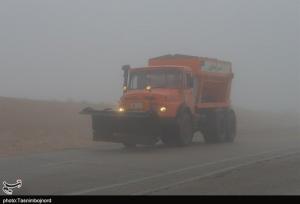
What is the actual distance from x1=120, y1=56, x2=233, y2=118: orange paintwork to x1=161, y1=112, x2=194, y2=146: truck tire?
0.44 metres

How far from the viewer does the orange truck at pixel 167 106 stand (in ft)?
Result: 72.6

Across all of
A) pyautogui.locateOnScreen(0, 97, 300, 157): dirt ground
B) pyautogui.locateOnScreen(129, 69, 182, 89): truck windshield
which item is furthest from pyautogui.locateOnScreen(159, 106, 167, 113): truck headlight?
pyautogui.locateOnScreen(0, 97, 300, 157): dirt ground

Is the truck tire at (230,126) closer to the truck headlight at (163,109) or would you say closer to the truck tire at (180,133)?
the truck tire at (180,133)

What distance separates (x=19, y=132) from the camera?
31703 mm

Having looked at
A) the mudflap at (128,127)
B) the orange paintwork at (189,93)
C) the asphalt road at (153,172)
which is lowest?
the asphalt road at (153,172)

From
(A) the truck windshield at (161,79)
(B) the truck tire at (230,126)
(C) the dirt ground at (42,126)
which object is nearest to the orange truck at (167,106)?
(A) the truck windshield at (161,79)

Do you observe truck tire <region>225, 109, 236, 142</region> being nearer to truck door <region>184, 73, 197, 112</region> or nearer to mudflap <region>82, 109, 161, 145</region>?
truck door <region>184, 73, 197, 112</region>

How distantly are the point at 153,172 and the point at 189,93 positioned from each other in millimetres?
9006

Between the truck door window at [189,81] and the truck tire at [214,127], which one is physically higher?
the truck door window at [189,81]

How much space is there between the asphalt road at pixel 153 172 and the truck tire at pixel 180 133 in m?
1.48

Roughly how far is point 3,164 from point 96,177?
3.27m

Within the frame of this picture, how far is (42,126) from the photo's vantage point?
35594 millimetres

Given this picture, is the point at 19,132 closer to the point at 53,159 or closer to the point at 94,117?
the point at 94,117

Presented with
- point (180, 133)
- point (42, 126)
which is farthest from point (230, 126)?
point (42, 126)
